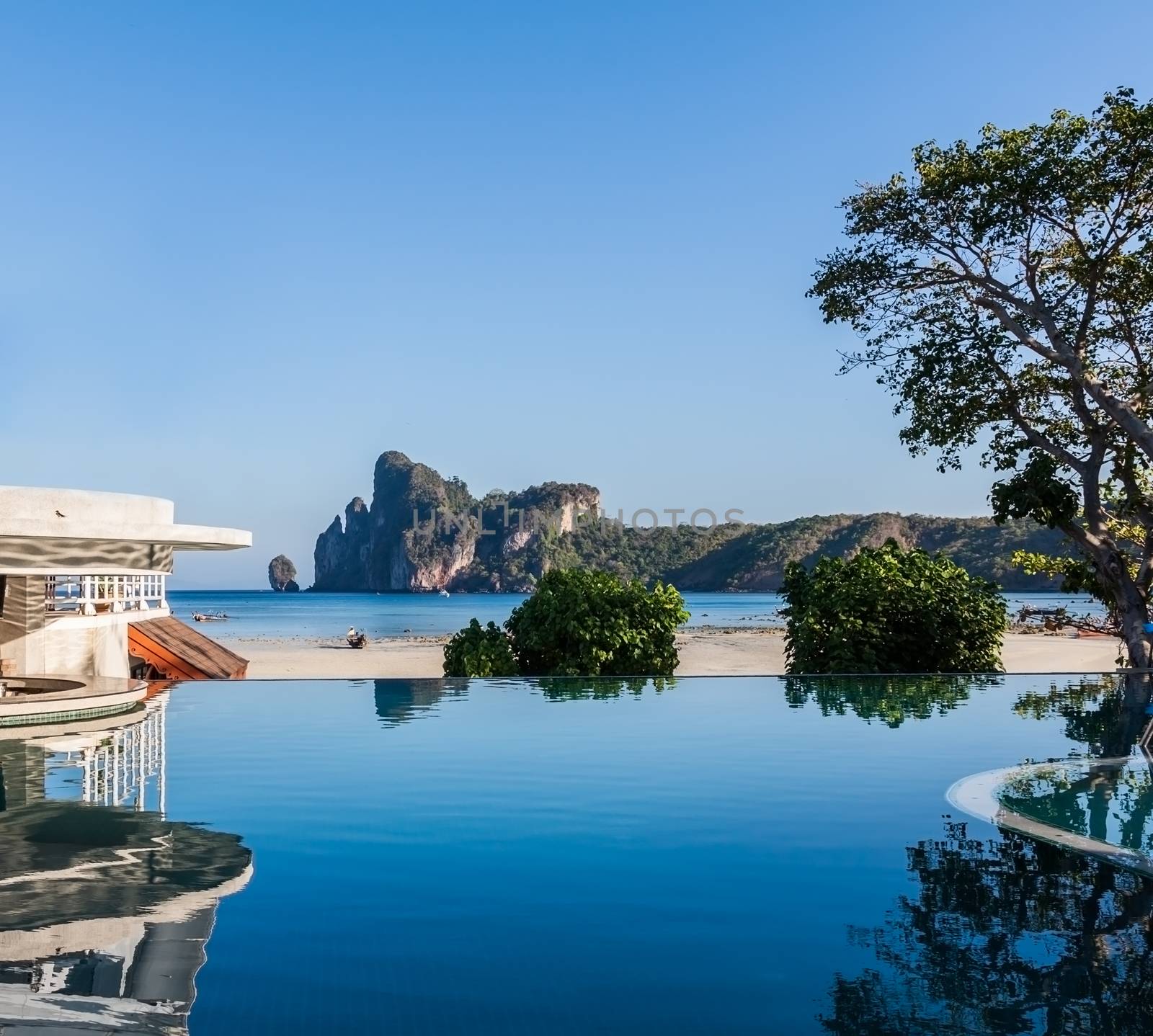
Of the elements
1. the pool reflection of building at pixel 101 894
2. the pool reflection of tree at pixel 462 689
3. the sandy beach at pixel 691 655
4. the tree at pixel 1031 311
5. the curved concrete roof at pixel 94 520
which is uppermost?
the tree at pixel 1031 311

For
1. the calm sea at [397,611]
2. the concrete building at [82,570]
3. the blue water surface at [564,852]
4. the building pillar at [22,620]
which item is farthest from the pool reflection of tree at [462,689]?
the calm sea at [397,611]

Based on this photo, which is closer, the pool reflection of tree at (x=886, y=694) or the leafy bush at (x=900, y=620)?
the pool reflection of tree at (x=886, y=694)

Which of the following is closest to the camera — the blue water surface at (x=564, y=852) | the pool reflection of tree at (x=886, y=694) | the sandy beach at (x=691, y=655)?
the blue water surface at (x=564, y=852)

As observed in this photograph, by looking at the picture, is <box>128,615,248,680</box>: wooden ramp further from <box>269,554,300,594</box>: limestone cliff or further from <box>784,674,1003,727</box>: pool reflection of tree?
<box>269,554,300,594</box>: limestone cliff

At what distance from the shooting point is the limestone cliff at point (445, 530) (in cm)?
8944

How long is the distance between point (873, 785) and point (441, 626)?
167 feet

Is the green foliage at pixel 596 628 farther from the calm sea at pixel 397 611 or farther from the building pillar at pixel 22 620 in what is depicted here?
the calm sea at pixel 397 611

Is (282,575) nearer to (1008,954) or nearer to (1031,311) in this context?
(1031,311)

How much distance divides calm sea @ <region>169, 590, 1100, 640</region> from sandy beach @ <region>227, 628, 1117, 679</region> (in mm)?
2913

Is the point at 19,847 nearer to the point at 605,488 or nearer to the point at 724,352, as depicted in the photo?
the point at 724,352

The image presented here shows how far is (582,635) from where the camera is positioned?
11.9 metres

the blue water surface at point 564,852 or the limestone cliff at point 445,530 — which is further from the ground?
the limestone cliff at point 445,530

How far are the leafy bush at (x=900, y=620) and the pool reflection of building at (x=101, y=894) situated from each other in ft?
24.6

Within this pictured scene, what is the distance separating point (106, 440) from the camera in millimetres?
32406
